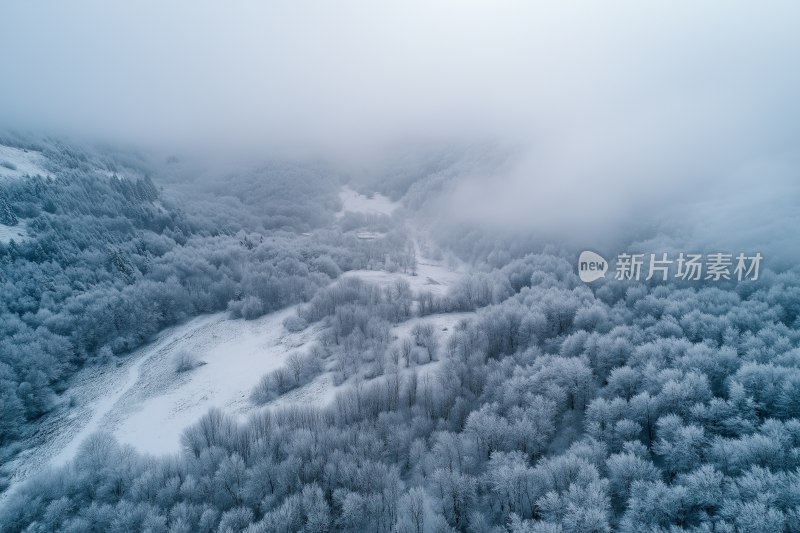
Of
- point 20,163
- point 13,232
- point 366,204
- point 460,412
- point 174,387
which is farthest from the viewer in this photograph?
point 366,204

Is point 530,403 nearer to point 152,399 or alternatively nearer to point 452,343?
point 452,343

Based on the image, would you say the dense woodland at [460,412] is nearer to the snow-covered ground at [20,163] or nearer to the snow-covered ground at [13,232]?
the snow-covered ground at [13,232]

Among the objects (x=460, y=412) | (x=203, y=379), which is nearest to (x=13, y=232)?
(x=203, y=379)

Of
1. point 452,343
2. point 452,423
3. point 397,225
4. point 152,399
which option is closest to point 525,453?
point 452,423

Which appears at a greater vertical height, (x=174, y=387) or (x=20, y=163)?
(x=20, y=163)

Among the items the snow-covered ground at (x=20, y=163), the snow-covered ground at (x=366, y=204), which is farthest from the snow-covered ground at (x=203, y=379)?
the snow-covered ground at (x=366, y=204)

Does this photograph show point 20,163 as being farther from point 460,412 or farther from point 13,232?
point 460,412

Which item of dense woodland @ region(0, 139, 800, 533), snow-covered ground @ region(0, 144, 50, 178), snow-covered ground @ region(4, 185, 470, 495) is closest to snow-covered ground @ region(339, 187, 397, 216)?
dense woodland @ region(0, 139, 800, 533)
